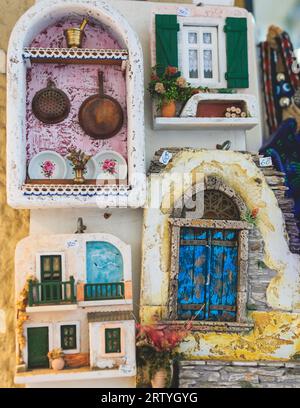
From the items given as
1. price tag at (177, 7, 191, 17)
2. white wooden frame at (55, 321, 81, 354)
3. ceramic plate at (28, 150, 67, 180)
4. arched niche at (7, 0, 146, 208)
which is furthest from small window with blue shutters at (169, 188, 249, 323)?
price tag at (177, 7, 191, 17)

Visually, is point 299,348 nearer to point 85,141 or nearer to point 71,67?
point 85,141

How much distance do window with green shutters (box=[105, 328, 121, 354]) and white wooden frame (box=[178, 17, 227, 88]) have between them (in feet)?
9.36

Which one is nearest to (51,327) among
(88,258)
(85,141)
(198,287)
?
(88,258)

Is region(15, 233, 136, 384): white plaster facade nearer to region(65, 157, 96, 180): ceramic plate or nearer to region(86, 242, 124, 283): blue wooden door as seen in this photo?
region(86, 242, 124, 283): blue wooden door

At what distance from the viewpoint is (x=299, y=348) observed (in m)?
5.51

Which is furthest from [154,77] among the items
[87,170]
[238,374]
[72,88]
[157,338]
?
[238,374]

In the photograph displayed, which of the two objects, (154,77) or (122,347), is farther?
(154,77)

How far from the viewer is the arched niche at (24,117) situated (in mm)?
5012

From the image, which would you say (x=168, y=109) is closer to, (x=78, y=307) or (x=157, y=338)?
(x=78, y=307)

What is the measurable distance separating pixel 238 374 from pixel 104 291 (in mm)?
1625

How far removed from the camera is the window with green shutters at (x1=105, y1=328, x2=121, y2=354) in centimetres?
510

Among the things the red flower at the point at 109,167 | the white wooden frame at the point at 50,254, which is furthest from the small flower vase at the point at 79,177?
the white wooden frame at the point at 50,254

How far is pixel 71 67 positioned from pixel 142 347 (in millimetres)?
3011

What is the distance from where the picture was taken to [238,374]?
5.36 meters
